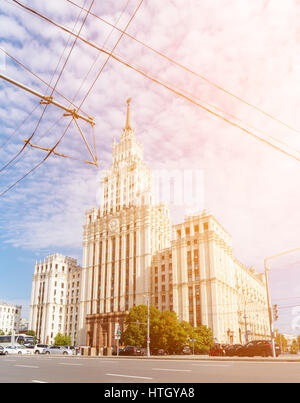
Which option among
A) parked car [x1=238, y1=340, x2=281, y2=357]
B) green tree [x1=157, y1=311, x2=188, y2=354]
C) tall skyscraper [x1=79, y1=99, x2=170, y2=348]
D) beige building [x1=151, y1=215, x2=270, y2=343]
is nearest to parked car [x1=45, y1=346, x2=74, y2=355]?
green tree [x1=157, y1=311, x2=188, y2=354]

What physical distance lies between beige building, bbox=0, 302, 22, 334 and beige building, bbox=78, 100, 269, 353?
3079 inches

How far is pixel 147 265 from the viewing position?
81375 mm

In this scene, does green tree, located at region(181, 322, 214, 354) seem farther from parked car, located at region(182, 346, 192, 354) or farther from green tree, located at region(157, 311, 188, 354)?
green tree, located at region(157, 311, 188, 354)

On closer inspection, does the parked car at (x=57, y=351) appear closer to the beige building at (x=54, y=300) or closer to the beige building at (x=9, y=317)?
the beige building at (x=54, y=300)

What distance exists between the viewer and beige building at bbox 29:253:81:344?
112562 millimetres

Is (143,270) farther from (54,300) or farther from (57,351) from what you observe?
(54,300)

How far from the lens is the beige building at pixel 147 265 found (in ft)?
236

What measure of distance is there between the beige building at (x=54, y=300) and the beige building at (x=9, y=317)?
38.6m

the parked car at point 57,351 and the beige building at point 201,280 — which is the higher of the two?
the beige building at point 201,280

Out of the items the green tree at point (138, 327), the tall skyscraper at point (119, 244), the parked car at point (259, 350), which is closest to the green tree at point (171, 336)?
the green tree at point (138, 327)

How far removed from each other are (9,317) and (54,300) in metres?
51.3

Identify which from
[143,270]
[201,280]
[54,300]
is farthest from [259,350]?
[54,300]

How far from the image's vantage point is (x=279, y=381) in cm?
1022
